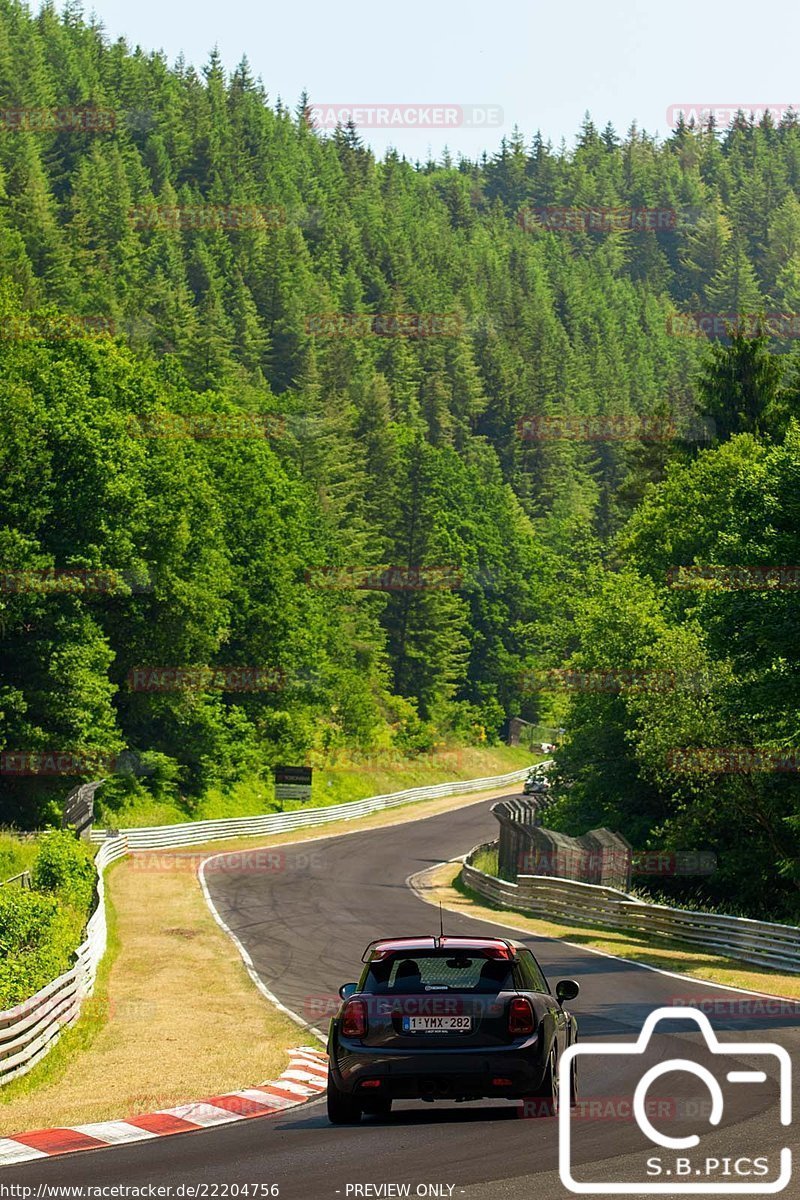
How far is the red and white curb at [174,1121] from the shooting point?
509 inches

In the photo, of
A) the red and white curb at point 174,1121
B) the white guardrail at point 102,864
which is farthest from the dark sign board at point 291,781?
the red and white curb at point 174,1121

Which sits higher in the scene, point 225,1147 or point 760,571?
point 760,571

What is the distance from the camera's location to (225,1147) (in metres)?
12.5

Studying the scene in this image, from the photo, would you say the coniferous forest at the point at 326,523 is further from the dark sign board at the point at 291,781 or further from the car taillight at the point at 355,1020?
the car taillight at the point at 355,1020

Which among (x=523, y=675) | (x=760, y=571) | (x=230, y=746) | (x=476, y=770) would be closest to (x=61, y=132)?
(x=523, y=675)

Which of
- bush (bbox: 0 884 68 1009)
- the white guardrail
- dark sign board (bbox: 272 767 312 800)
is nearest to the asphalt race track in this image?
the white guardrail

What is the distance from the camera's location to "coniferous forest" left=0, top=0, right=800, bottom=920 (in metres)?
46.5

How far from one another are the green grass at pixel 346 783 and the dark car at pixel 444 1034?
5388 cm

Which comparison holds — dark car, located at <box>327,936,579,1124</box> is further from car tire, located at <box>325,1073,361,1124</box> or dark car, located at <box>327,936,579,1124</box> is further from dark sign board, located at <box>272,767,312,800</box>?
dark sign board, located at <box>272,767,312,800</box>

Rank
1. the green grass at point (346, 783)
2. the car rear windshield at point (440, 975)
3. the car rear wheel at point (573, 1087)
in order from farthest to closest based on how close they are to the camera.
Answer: the green grass at point (346, 783)
the car rear wheel at point (573, 1087)
the car rear windshield at point (440, 975)

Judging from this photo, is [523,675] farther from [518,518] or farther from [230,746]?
[230,746]

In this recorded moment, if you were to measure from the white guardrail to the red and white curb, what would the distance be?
3089mm

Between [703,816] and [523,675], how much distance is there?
93276 mm

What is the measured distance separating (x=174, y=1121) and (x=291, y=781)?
65.1m
